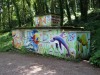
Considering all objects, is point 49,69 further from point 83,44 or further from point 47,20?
point 47,20

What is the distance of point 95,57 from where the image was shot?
11797mm

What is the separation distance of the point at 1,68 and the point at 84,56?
17.7ft

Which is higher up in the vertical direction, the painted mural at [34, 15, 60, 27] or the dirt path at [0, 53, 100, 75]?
the painted mural at [34, 15, 60, 27]

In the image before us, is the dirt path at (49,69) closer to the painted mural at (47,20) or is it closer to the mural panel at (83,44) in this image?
the mural panel at (83,44)

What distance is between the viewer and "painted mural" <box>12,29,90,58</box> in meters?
13.4

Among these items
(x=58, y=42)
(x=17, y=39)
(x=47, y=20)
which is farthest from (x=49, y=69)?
(x=17, y=39)

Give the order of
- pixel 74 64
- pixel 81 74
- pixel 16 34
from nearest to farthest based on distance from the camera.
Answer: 1. pixel 81 74
2. pixel 74 64
3. pixel 16 34

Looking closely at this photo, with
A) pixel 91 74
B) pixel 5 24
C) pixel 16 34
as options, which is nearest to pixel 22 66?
pixel 91 74

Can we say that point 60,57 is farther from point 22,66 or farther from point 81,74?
point 81,74

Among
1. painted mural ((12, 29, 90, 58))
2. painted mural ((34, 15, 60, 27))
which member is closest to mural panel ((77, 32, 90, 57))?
painted mural ((12, 29, 90, 58))

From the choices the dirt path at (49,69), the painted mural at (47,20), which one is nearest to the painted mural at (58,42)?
the painted mural at (47,20)

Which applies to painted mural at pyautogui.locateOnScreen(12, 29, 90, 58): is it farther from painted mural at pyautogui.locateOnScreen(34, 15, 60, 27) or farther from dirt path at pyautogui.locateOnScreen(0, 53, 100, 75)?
dirt path at pyautogui.locateOnScreen(0, 53, 100, 75)

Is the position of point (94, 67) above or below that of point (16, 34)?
below

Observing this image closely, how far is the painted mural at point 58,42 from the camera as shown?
1339 cm
